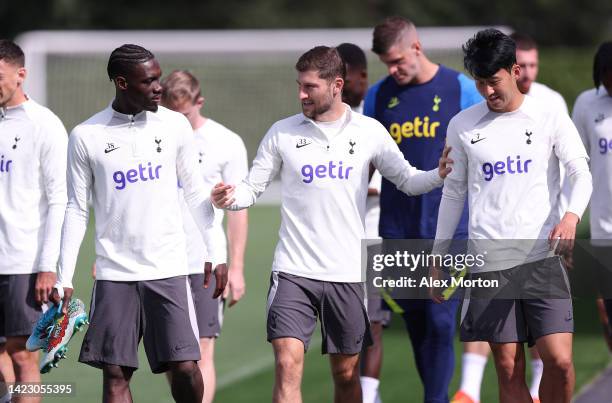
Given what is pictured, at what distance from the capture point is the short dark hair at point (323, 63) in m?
7.45

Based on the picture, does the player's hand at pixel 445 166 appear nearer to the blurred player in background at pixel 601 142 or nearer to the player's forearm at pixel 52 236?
the blurred player in background at pixel 601 142

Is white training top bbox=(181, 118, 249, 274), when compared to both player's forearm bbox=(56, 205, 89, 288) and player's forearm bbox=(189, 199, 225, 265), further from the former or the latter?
player's forearm bbox=(56, 205, 89, 288)

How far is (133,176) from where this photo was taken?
23.6ft

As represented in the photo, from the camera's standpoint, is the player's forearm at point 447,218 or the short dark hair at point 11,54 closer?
the player's forearm at point 447,218

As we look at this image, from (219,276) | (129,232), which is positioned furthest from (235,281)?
(129,232)

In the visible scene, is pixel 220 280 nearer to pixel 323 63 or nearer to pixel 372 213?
pixel 323 63

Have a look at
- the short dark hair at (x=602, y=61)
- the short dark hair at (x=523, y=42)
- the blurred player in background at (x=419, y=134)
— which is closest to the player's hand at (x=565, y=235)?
the blurred player in background at (x=419, y=134)

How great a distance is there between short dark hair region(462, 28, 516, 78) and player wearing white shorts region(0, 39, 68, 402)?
96.5 inches

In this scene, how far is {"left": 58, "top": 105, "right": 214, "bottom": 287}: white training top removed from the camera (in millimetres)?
7199

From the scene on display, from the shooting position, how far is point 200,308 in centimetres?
866

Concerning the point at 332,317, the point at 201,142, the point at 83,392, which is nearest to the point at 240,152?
the point at 201,142

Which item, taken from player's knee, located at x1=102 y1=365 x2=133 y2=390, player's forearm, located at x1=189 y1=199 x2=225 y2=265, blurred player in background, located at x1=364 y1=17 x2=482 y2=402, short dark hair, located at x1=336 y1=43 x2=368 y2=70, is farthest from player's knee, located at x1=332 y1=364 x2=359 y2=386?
short dark hair, located at x1=336 y1=43 x2=368 y2=70

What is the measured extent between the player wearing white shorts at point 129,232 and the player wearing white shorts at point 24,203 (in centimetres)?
60

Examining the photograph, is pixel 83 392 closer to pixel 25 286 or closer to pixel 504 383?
pixel 25 286
